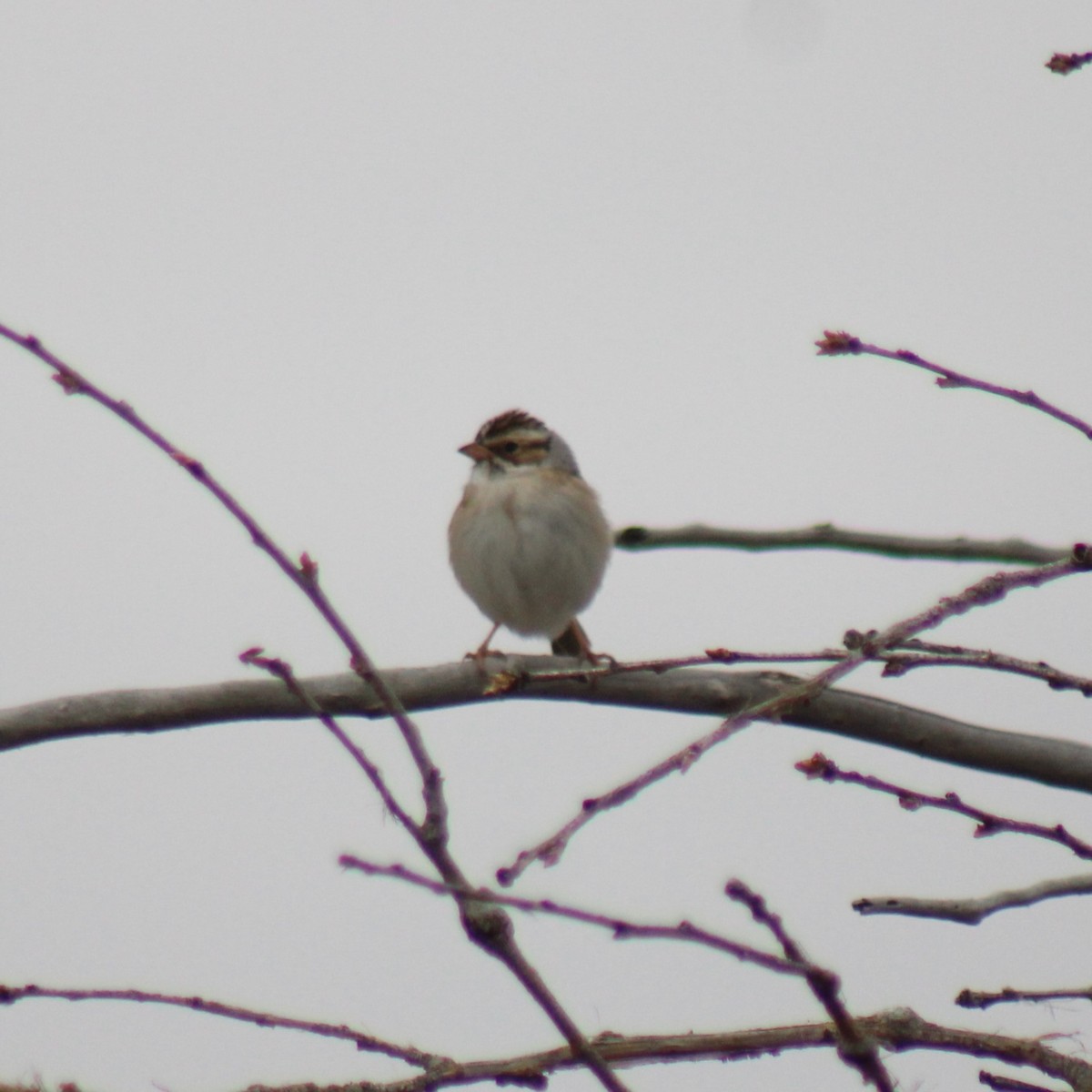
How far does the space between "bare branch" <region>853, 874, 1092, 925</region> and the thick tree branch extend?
54.3 inches

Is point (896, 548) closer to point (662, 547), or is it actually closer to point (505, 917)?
point (662, 547)

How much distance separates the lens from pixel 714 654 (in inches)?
104

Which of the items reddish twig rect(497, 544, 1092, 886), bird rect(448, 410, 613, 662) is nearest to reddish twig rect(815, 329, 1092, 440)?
reddish twig rect(497, 544, 1092, 886)

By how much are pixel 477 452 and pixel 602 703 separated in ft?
13.6

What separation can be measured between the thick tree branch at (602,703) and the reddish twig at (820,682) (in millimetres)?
1476

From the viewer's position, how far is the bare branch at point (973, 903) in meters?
2.44

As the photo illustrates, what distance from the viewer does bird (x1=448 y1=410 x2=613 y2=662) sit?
27.1 ft

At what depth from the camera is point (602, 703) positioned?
4.88 meters

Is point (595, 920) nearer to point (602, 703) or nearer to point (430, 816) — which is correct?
point (430, 816)

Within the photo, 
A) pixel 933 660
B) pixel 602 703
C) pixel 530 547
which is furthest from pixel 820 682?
pixel 530 547

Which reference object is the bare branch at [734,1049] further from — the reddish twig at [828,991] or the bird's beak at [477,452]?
the bird's beak at [477,452]

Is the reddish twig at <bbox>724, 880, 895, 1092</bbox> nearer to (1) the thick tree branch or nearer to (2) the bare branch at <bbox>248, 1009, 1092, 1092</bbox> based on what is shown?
(2) the bare branch at <bbox>248, 1009, 1092, 1092</bbox>

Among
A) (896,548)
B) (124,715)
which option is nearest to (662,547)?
(896,548)

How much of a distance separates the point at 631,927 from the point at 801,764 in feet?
3.78
